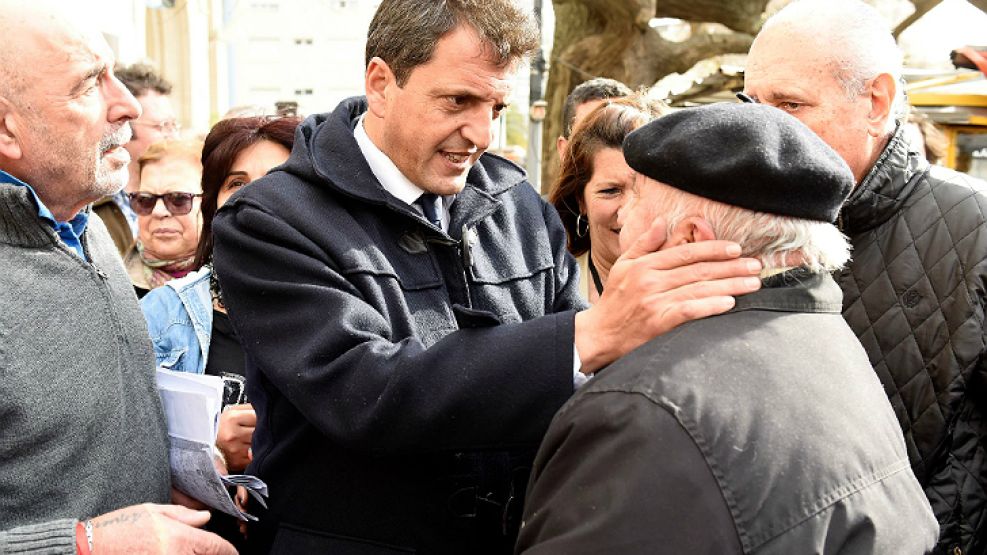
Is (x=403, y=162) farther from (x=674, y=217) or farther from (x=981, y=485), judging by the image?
(x=981, y=485)

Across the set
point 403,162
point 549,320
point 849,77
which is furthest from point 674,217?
point 849,77

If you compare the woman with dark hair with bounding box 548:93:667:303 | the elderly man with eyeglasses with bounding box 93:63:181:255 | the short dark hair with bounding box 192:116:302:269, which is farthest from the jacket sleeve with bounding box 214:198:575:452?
the elderly man with eyeglasses with bounding box 93:63:181:255

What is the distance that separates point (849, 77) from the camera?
276 cm

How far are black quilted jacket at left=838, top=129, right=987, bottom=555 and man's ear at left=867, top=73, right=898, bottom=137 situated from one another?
66mm

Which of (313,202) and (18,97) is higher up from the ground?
(18,97)

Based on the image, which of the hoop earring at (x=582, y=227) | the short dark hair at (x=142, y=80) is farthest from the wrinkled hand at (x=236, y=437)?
the short dark hair at (x=142, y=80)

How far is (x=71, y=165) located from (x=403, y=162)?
0.74 meters

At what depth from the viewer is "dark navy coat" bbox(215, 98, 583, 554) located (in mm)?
2010

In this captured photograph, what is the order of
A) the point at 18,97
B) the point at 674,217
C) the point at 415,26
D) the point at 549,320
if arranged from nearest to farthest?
the point at 674,217 → the point at 549,320 → the point at 18,97 → the point at 415,26

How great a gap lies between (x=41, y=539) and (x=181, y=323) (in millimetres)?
1346

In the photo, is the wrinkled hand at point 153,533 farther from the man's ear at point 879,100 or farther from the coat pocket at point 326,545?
the man's ear at point 879,100

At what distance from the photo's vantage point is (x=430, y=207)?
248 cm

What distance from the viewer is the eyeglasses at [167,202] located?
409 centimetres

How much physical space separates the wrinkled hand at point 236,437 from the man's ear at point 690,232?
61.1 inches
